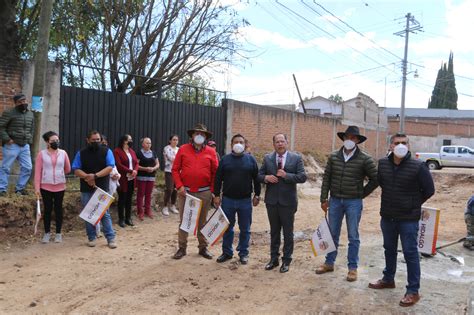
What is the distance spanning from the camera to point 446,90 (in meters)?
73.2

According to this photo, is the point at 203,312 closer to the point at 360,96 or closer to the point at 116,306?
the point at 116,306

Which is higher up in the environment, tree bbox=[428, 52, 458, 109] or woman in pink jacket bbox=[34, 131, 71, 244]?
tree bbox=[428, 52, 458, 109]

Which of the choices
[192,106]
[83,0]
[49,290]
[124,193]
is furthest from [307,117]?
[49,290]

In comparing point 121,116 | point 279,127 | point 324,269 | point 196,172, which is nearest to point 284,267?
point 324,269

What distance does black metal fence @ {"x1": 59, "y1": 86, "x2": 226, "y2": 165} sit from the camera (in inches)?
373

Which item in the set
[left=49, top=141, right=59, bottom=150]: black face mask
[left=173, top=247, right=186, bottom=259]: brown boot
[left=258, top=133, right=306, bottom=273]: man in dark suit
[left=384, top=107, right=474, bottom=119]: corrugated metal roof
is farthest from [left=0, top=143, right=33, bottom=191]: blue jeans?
[left=384, top=107, right=474, bottom=119]: corrugated metal roof

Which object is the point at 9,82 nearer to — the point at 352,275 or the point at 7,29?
the point at 7,29

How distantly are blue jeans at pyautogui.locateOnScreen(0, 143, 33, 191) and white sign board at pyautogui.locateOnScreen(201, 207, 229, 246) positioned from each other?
3630 millimetres

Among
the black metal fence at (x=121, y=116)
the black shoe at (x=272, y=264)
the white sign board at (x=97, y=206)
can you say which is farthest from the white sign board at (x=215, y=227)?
the black metal fence at (x=121, y=116)

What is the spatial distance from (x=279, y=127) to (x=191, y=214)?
1197cm

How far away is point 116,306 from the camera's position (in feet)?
15.2

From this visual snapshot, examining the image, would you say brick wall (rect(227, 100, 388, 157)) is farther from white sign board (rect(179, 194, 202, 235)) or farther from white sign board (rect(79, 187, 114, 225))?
white sign board (rect(179, 194, 202, 235))

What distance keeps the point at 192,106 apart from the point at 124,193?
5.02 m

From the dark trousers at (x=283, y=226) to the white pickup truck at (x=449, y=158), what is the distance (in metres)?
23.9
